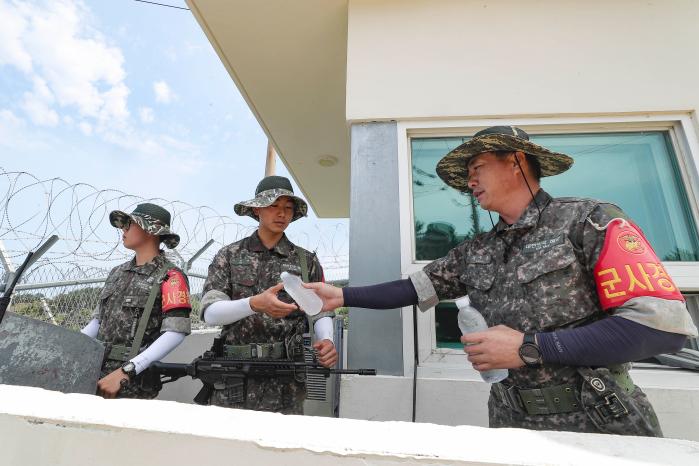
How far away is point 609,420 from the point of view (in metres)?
1.19

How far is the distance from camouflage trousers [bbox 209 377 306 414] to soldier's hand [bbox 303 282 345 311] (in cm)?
57

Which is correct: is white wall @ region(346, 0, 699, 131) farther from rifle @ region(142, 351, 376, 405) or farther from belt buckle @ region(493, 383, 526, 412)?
belt buckle @ region(493, 383, 526, 412)

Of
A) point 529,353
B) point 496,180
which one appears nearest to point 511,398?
point 529,353

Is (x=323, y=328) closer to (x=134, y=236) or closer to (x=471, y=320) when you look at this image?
(x=471, y=320)

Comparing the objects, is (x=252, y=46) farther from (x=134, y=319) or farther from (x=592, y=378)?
(x=592, y=378)

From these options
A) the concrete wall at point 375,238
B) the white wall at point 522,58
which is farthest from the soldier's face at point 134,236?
the white wall at point 522,58

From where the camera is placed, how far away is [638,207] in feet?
8.09

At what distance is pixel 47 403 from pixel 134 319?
171 centimetres

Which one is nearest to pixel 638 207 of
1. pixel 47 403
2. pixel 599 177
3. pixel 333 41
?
pixel 599 177

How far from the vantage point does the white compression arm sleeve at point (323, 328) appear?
87.7 inches

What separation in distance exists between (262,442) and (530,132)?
8.80 feet

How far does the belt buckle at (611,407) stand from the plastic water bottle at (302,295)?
130cm

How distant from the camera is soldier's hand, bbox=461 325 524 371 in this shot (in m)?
1.24

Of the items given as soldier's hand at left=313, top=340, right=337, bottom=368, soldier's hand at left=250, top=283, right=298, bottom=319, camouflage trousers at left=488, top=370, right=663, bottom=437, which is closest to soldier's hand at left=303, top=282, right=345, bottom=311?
soldier's hand at left=250, top=283, right=298, bottom=319
